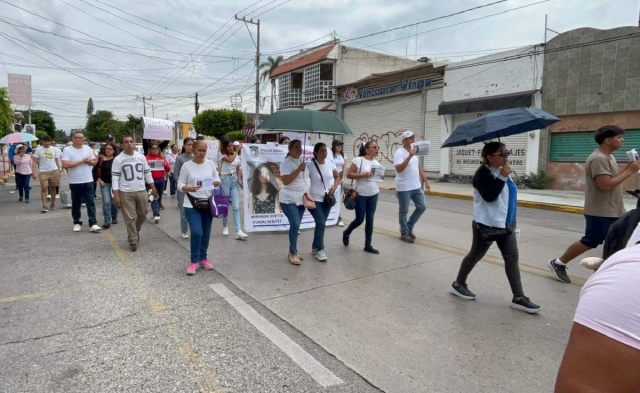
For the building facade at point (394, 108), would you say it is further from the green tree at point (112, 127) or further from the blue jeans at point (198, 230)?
the green tree at point (112, 127)

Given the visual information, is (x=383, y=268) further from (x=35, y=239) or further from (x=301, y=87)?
(x=301, y=87)

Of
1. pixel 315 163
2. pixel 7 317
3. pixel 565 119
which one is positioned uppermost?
pixel 565 119

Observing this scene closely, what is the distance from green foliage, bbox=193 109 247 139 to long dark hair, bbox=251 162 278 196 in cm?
3468

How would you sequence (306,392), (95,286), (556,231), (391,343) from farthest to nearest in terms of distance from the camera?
(556,231)
(95,286)
(391,343)
(306,392)

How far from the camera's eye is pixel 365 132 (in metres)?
25.2

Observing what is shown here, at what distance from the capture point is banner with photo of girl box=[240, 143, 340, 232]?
24.6 ft

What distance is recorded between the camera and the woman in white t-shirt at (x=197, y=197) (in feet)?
16.9

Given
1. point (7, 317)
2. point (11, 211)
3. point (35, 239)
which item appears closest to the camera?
point (7, 317)

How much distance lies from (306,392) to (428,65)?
20359mm

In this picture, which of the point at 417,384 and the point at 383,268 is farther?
the point at 383,268

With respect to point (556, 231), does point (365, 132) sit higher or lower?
higher

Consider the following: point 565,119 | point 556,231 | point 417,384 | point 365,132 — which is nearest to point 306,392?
point 417,384

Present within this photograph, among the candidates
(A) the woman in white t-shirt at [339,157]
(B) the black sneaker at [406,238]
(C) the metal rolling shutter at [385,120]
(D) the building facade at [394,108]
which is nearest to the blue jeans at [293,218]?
(B) the black sneaker at [406,238]

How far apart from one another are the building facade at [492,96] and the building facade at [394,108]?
779 mm
